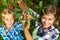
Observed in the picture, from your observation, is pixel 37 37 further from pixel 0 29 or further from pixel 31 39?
pixel 0 29

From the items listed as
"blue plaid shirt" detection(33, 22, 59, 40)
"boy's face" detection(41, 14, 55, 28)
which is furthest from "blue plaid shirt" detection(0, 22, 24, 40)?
"boy's face" detection(41, 14, 55, 28)

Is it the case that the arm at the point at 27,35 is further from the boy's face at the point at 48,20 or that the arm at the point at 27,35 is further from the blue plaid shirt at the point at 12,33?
the boy's face at the point at 48,20

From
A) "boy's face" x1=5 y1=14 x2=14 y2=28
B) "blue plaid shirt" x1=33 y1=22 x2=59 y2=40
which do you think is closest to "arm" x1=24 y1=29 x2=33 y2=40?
"blue plaid shirt" x1=33 y1=22 x2=59 y2=40

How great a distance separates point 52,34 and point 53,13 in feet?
0.84

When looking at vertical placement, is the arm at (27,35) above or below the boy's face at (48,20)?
below

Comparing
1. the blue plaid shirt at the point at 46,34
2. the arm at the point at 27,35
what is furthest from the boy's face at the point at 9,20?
the blue plaid shirt at the point at 46,34

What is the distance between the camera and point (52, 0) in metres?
3.80

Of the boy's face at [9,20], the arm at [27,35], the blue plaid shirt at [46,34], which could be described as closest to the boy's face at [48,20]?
the blue plaid shirt at [46,34]

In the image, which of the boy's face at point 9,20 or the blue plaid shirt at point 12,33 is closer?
the boy's face at point 9,20

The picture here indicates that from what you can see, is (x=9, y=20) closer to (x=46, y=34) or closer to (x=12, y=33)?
(x=12, y=33)

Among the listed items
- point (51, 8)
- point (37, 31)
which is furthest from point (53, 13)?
point (37, 31)

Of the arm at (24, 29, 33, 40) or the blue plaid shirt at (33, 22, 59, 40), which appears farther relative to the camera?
the arm at (24, 29, 33, 40)

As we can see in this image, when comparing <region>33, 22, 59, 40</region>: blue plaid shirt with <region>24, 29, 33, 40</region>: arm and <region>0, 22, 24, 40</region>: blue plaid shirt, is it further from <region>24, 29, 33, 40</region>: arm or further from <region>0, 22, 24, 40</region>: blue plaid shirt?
<region>0, 22, 24, 40</region>: blue plaid shirt

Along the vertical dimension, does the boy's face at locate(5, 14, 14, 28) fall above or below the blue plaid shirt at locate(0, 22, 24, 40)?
above
